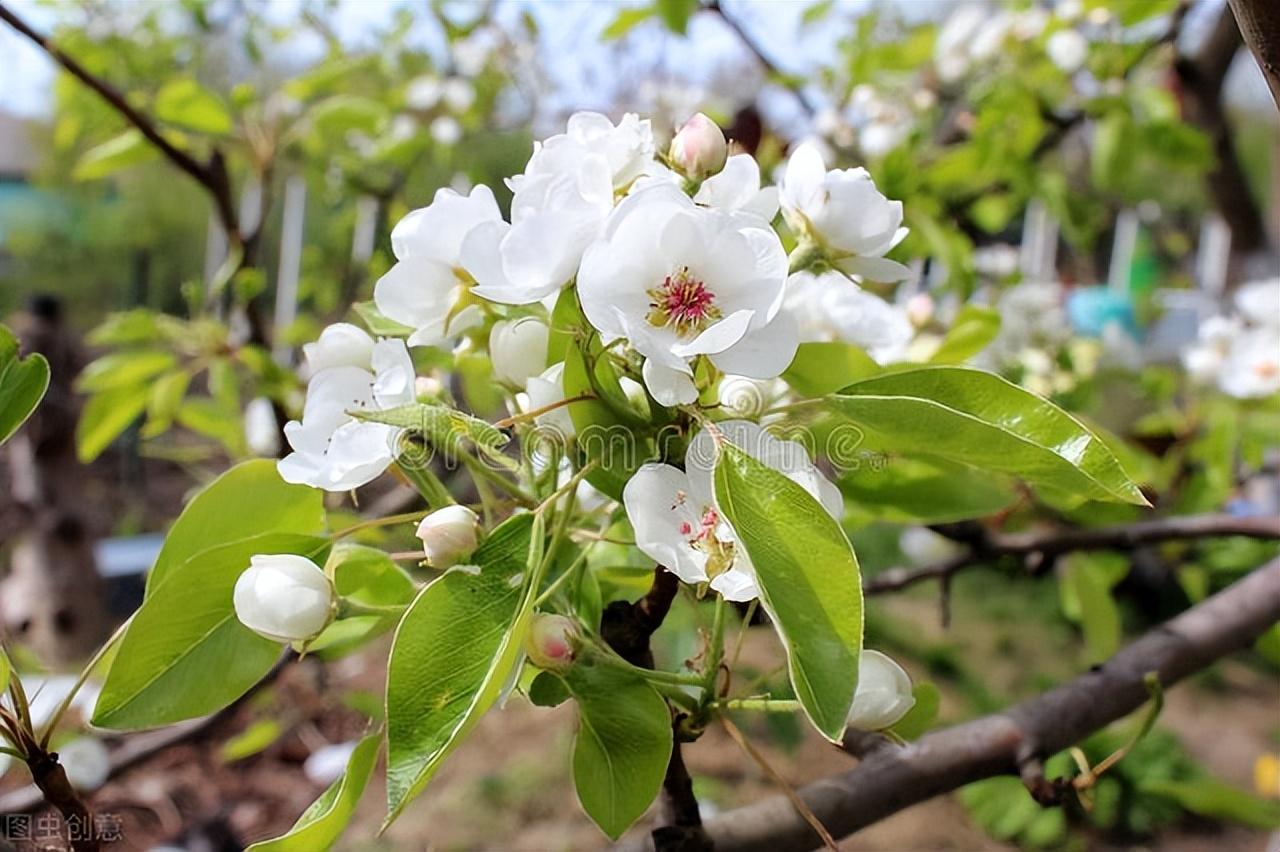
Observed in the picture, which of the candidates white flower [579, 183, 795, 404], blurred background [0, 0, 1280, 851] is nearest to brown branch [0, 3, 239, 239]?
blurred background [0, 0, 1280, 851]

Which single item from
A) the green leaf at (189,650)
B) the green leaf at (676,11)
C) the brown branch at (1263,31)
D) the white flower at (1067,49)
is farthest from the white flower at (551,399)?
the white flower at (1067,49)

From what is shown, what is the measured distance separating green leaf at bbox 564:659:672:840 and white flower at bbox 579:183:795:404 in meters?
0.10

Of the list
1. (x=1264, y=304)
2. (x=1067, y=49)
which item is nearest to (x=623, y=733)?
(x=1264, y=304)

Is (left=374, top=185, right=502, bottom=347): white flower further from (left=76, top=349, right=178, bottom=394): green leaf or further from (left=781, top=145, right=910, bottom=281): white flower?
(left=76, top=349, right=178, bottom=394): green leaf

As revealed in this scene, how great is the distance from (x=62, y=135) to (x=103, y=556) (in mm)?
965

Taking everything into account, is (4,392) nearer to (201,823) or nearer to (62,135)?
(201,823)

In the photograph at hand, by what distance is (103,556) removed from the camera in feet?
6.93

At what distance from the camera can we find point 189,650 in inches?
13.3

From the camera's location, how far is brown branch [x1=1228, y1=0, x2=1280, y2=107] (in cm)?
28

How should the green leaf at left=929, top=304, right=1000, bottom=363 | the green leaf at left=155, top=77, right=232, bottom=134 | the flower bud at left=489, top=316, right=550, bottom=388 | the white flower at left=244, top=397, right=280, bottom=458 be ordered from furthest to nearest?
the white flower at left=244, top=397, right=280, bottom=458 < the green leaf at left=155, top=77, right=232, bottom=134 < the green leaf at left=929, top=304, right=1000, bottom=363 < the flower bud at left=489, top=316, right=550, bottom=388

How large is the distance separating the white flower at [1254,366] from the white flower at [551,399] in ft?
3.08

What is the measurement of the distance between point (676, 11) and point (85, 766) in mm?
874

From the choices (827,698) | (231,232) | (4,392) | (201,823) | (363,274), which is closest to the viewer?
(827,698)

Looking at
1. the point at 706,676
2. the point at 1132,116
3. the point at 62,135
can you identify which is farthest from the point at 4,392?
the point at 62,135
